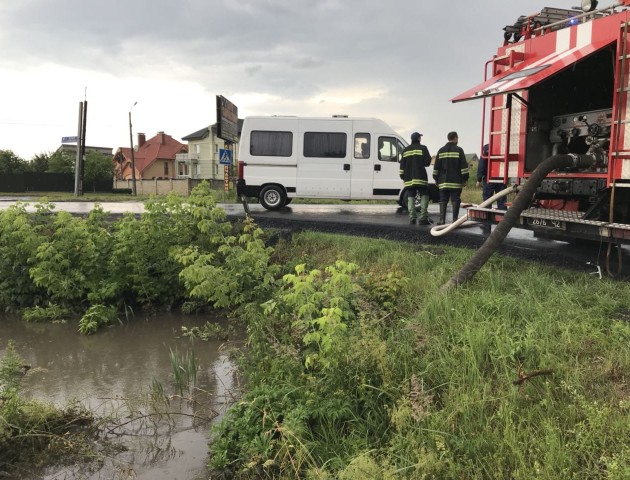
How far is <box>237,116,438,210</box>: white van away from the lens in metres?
13.9

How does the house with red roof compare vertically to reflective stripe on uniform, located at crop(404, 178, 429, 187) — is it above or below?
above

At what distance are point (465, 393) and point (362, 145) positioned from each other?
11.3 metres

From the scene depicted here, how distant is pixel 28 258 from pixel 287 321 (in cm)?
519

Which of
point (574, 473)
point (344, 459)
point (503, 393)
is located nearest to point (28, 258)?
point (344, 459)

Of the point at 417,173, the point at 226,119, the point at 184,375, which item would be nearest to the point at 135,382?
the point at 184,375

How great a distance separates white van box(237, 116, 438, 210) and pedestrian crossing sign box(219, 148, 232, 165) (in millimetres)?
594

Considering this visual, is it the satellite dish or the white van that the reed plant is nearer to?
the satellite dish

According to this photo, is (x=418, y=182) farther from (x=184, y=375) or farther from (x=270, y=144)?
(x=184, y=375)

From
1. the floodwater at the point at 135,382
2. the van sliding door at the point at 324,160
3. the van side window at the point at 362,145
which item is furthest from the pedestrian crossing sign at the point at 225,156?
the floodwater at the point at 135,382

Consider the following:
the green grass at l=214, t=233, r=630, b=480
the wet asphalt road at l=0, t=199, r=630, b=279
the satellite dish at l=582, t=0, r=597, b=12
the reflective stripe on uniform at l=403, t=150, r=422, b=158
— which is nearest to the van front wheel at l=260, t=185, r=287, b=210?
the wet asphalt road at l=0, t=199, r=630, b=279

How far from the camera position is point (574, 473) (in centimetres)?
230

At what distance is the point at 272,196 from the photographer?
14.2 metres

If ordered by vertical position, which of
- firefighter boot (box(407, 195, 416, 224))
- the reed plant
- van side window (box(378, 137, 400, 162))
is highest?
van side window (box(378, 137, 400, 162))

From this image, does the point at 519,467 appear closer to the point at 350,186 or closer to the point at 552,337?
the point at 552,337
